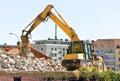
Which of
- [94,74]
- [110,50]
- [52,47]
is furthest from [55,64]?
[52,47]

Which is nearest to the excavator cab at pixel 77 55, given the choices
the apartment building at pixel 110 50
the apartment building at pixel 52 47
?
the apartment building at pixel 110 50

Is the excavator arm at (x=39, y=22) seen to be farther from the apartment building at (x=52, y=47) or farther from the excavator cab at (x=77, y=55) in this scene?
the apartment building at (x=52, y=47)

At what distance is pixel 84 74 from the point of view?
4200cm

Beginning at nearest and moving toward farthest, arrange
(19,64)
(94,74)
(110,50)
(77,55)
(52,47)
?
(19,64) → (94,74) → (77,55) → (110,50) → (52,47)

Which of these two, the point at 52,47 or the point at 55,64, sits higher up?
the point at 52,47

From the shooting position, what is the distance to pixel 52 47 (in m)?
160

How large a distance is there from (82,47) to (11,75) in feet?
48.2

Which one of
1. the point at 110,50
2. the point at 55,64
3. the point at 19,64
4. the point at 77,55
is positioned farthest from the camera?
the point at 110,50

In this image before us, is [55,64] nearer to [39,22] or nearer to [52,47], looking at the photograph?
[39,22]

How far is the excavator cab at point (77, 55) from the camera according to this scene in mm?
46469

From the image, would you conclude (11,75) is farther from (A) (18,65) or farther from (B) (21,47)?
(B) (21,47)

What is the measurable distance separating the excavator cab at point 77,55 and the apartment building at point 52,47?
10398 centimetres

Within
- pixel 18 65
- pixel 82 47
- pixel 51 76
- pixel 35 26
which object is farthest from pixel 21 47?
pixel 51 76

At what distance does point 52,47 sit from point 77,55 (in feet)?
371
